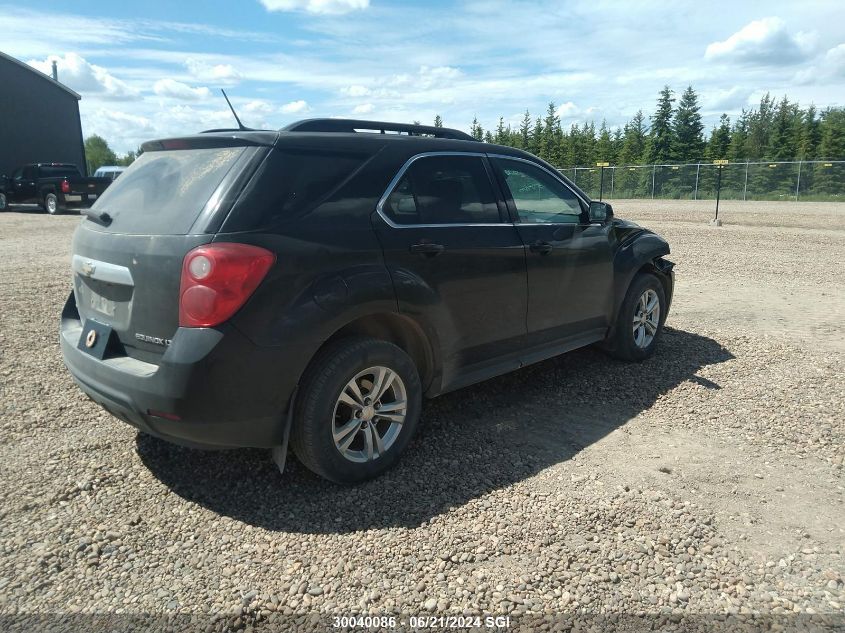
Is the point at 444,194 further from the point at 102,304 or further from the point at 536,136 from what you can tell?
the point at 536,136

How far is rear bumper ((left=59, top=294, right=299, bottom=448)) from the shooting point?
2.86m

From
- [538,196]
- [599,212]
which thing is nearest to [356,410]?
[538,196]

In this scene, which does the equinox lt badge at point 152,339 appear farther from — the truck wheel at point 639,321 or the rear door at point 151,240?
the truck wheel at point 639,321

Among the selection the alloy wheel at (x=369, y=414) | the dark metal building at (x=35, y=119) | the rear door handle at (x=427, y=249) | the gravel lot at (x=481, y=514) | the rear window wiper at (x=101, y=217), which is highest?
the dark metal building at (x=35, y=119)

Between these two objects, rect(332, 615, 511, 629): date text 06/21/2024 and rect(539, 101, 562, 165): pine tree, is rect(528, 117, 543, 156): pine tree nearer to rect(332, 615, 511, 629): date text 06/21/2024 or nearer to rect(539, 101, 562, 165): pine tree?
rect(539, 101, 562, 165): pine tree

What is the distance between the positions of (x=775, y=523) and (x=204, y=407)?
277 cm

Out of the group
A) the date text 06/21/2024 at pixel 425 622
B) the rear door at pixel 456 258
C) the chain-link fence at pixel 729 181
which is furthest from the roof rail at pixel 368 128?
the chain-link fence at pixel 729 181

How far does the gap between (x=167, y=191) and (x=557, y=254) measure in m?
2.61

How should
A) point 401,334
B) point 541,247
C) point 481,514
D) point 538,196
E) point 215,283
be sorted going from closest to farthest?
point 215,283, point 481,514, point 401,334, point 541,247, point 538,196

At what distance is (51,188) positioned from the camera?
74.6ft

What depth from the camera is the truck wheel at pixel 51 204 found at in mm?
22703

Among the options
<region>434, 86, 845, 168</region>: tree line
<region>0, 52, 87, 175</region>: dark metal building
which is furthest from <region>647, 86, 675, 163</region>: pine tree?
<region>0, 52, 87, 175</region>: dark metal building

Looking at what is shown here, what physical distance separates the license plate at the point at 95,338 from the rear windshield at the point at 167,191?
0.51 meters

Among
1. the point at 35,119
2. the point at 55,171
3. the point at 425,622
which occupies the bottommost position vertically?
the point at 425,622
